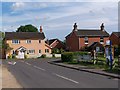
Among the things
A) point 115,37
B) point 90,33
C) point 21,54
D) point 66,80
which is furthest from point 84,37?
point 66,80

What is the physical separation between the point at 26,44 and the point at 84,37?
14.7 m

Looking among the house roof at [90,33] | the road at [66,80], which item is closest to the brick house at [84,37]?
the house roof at [90,33]

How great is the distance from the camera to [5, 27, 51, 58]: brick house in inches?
3135

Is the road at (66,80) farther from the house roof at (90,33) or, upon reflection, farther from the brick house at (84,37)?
the house roof at (90,33)

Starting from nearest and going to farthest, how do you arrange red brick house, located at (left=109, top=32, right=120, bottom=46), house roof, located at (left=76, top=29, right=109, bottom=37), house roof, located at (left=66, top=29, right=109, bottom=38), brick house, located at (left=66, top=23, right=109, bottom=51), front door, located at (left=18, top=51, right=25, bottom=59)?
front door, located at (left=18, top=51, right=25, bottom=59) < red brick house, located at (left=109, top=32, right=120, bottom=46) < brick house, located at (left=66, top=23, right=109, bottom=51) < house roof, located at (left=66, top=29, right=109, bottom=38) < house roof, located at (left=76, top=29, right=109, bottom=37)

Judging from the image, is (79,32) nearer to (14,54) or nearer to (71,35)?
(71,35)

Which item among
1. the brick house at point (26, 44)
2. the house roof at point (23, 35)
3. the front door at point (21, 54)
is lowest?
the front door at point (21, 54)

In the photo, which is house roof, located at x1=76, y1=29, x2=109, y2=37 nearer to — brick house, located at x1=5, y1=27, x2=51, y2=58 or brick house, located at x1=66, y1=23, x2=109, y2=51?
brick house, located at x1=66, y1=23, x2=109, y2=51

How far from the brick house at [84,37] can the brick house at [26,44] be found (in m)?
7.94

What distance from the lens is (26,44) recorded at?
81.1m

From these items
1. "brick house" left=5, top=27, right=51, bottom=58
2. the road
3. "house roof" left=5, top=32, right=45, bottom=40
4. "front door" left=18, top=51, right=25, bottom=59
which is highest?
"house roof" left=5, top=32, right=45, bottom=40

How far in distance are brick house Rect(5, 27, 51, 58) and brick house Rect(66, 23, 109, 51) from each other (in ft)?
26.0

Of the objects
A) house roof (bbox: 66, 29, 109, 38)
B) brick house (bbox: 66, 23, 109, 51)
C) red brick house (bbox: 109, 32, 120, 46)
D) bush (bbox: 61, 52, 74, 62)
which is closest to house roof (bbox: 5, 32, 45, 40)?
brick house (bbox: 66, 23, 109, 51)

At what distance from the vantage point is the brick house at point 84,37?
81625mm
